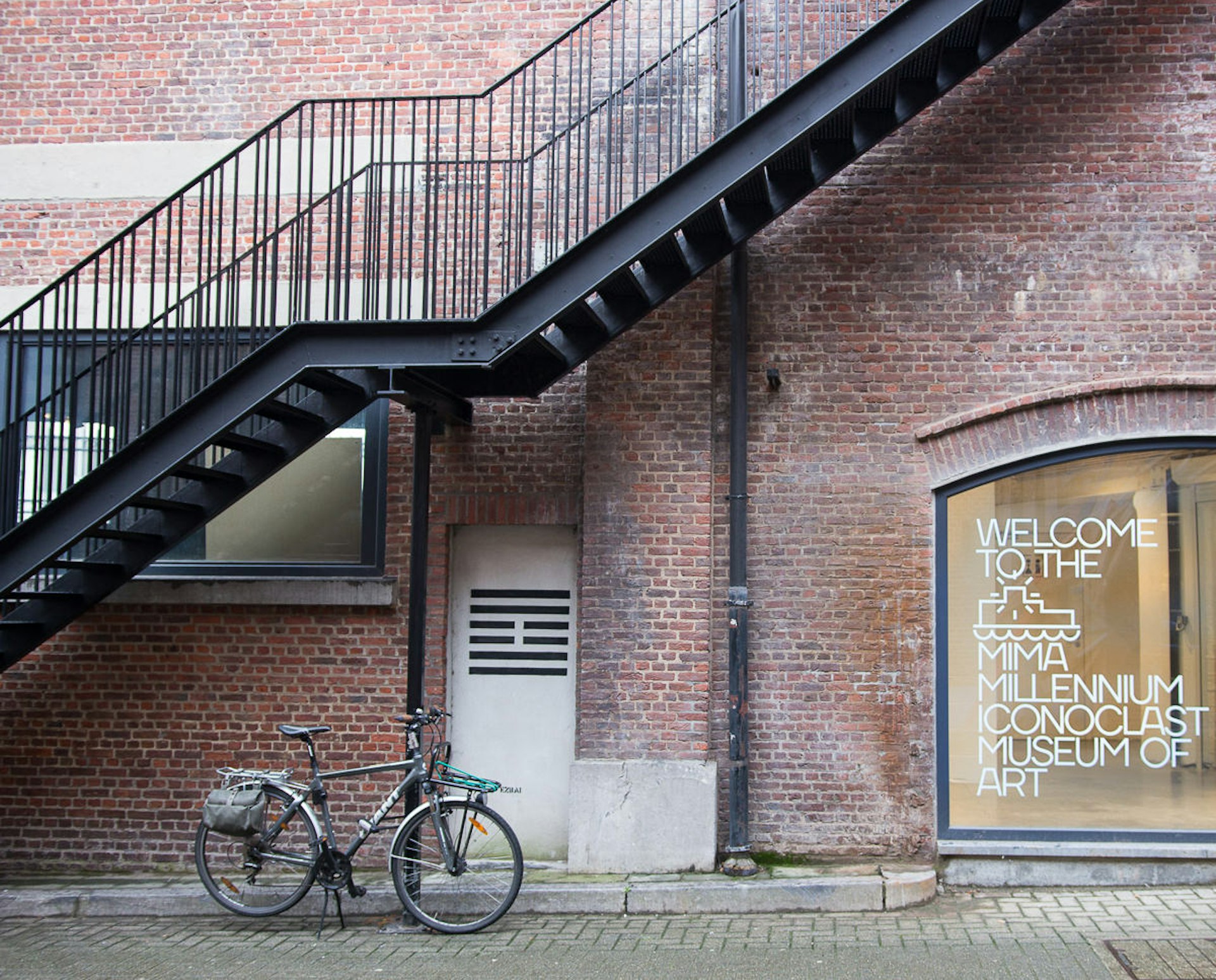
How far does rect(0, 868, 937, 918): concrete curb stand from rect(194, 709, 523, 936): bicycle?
0.24 metres

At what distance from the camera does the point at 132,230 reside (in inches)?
272

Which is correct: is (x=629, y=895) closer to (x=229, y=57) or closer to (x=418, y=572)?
(x=418, y=572)

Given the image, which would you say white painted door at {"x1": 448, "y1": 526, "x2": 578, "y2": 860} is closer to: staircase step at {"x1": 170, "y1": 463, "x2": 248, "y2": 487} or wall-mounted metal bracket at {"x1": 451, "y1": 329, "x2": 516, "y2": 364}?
staircase step at {"x1": 170, "y1": 463, "x2": 248, "y2": 487}

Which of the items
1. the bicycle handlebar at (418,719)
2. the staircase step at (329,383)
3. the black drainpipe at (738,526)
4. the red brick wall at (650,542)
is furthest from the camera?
the red brick wall at (650,542)

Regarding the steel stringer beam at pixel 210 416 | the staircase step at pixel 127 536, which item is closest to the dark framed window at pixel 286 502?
the staircase step at pixel 127 536

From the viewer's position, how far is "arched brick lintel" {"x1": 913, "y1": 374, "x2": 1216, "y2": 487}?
25.0 feet

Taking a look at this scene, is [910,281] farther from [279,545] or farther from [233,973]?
[233,973]

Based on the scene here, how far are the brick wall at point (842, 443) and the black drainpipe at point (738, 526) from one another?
16 centimetres

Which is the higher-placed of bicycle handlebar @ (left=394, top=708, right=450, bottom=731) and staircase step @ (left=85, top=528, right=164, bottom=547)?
staircase step @ (left=85, top=528, right=164, bottom=547)

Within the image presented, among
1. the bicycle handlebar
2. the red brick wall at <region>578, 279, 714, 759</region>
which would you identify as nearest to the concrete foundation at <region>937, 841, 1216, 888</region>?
the red brick wall at <region>578, 279, 714, 759</region>

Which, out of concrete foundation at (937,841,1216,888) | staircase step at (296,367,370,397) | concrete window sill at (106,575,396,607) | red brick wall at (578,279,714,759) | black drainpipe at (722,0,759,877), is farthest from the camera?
concrete window sill at (106,575,396,607)

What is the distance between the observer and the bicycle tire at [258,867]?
6.91m

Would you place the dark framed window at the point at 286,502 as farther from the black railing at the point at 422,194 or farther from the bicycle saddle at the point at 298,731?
the bicycle saddle at the point at 298,731

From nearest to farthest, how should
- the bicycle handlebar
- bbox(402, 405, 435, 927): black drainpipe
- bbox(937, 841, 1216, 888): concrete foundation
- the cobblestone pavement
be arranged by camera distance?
the cobblestone pavement → the bicycle handlebar → bbox(402, 405, 435, 927): black drainpipe → bbox(937, 841, 1216, 888): concrete foundation
